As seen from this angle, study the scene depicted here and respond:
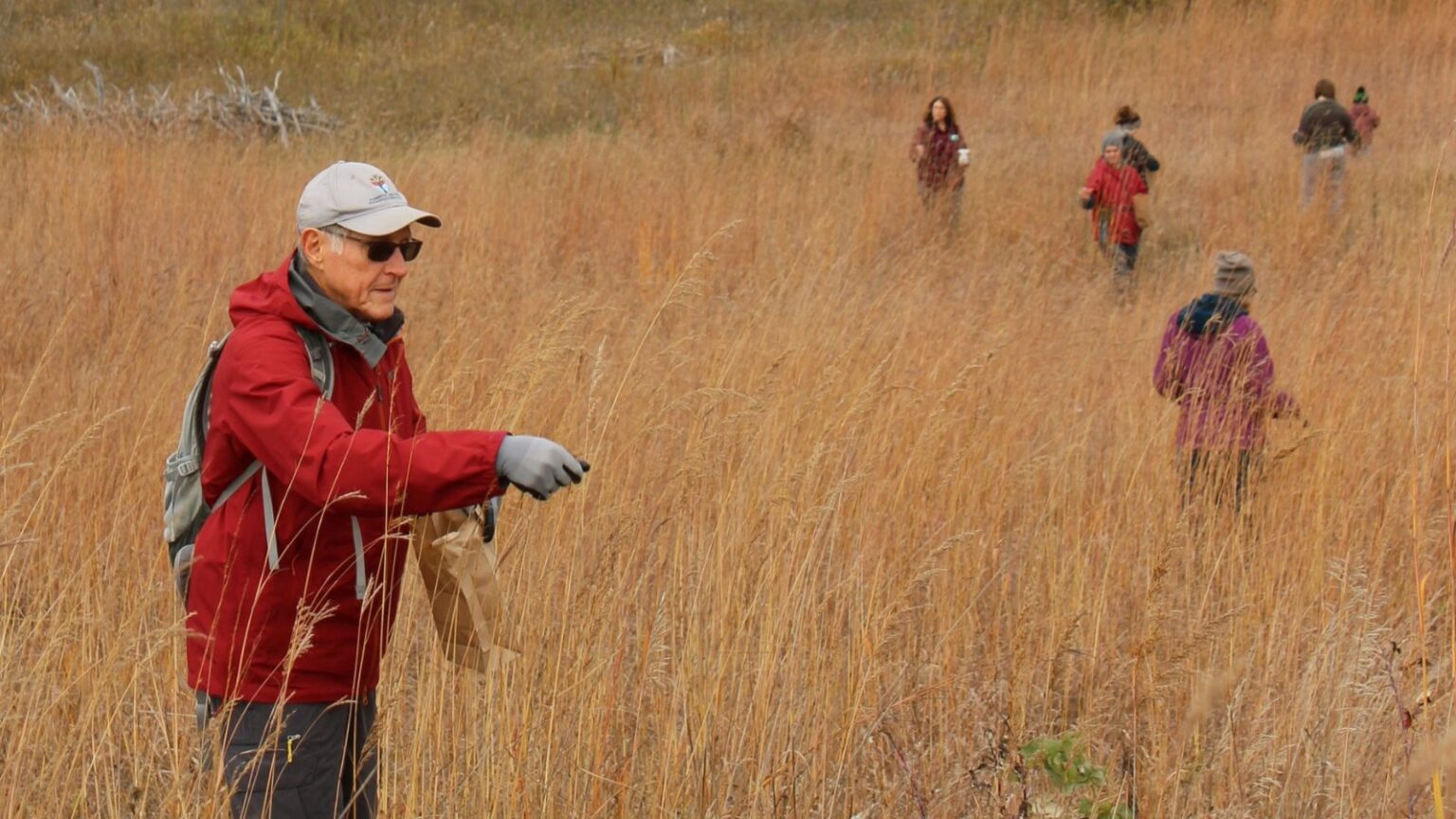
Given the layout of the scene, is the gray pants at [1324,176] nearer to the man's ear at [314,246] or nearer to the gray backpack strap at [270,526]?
the man's ear at [314,246]

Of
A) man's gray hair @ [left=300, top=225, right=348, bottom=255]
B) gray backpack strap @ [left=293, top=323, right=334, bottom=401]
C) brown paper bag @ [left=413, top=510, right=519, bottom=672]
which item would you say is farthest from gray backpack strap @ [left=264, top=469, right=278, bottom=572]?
man's gray hair @ [left=300, top=225, right=348, bottom=255]

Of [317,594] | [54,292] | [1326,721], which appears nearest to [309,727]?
[317,594]

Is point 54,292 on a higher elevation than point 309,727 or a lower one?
lower

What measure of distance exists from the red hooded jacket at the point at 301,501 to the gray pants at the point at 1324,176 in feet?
33.7

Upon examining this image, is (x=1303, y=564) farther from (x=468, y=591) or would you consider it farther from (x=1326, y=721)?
(x=468, y=591)

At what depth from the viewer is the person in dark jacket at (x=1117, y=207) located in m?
9.72

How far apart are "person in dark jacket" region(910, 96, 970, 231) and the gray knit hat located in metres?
5.61

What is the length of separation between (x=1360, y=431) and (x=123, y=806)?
149 inches

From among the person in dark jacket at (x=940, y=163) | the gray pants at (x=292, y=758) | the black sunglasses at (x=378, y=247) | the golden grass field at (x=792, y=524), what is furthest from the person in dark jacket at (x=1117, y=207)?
the gray pants at (x=292, y=758)

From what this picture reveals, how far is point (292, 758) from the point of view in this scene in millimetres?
2350

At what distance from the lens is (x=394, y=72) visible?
19500 millimetres

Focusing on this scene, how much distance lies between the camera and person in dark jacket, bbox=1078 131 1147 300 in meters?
9.72

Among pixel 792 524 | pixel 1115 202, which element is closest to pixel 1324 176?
pixel 1115 202

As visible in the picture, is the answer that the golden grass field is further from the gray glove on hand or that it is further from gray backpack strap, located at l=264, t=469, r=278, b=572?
the gray glove on hand
